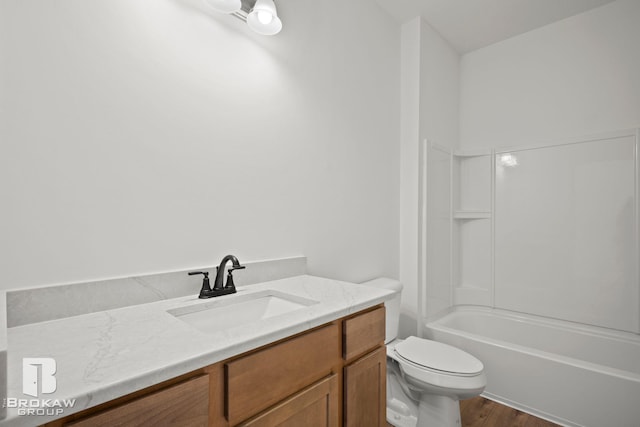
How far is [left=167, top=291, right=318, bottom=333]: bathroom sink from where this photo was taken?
1.06m

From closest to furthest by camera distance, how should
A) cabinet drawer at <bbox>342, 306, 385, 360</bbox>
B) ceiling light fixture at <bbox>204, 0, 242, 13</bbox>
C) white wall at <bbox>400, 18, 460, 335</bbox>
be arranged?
cabinet drawer at <bbox>342, 306, 385, 360</bbox> → ceiling light fixture at <bbox>204, 0, 242, 13</bbox> → white wall at <bbox>400, 18, 460, 335</bbox>

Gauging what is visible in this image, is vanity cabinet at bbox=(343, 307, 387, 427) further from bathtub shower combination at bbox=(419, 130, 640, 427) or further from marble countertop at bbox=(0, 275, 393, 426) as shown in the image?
bathtub shower combination at bbox=(419, 130, 640, 427)

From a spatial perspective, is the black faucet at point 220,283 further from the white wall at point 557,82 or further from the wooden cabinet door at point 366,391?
→ the white wall at point 557,82

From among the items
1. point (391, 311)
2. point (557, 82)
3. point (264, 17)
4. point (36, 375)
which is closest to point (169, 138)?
point (264, 17)

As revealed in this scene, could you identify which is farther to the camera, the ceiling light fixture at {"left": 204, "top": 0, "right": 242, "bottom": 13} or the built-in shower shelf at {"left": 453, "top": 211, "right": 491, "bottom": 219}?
the built-in shower shelf at {"left": 453, "top": 211, "right": 491, "bottom": 219}

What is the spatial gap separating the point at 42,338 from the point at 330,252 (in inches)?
51.8

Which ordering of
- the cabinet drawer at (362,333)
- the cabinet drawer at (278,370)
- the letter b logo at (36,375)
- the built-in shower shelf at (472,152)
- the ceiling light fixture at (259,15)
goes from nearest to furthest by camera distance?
the letter b logo at (36,375) → the cabinet drawer at (278,370) → the cabinet drawer at (362,333) → the ceiling light fixture at (259,15) → the built-in shower shelf at (472,152)

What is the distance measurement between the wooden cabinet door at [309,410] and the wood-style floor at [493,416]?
1.37 metres

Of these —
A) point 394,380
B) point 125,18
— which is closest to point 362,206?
point 394,380

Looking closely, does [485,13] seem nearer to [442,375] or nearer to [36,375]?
[442,375]

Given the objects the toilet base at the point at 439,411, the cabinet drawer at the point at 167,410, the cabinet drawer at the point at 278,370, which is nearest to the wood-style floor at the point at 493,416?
the toilet base at the point at 439,411

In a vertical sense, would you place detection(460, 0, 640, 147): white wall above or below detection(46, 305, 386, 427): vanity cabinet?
above

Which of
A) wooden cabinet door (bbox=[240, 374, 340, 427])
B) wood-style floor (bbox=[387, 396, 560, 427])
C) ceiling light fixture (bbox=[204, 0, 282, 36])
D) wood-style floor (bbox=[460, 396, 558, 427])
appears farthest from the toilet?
ceiling light fixture (bbox=[204, 0, 282, 36])

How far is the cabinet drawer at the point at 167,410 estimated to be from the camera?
0.54 m
